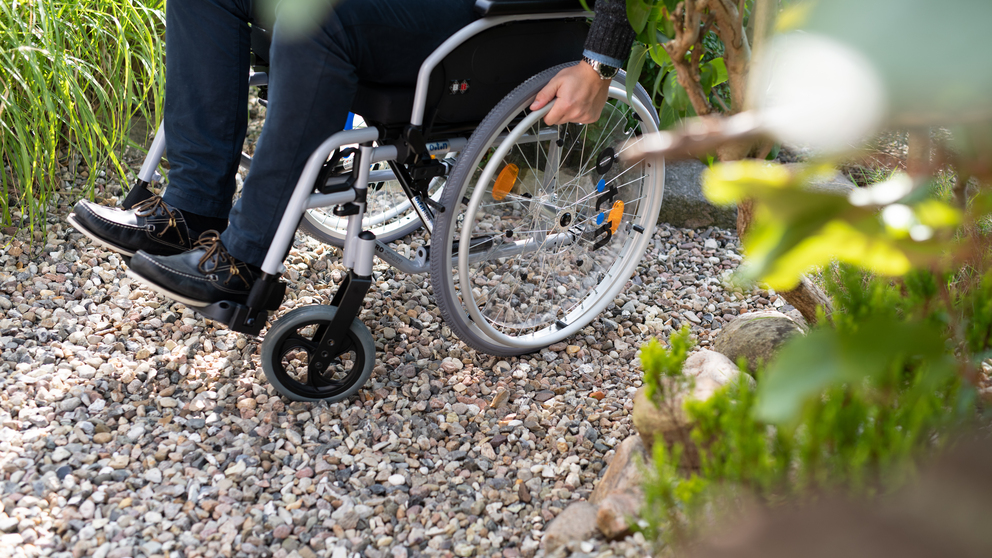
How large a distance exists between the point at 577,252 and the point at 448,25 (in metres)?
0.62

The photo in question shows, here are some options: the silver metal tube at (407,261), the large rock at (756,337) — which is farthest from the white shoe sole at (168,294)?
the large rock at (756,337)

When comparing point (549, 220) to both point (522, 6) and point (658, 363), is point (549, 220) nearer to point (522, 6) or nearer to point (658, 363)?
point (522, 6)

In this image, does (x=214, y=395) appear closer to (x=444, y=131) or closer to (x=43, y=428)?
(x=43, y=428)

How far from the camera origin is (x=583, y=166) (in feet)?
5.22

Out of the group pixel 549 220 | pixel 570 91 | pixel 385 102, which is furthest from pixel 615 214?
pixel 385 102

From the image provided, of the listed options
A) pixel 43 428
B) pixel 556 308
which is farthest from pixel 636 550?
pixel 43 428

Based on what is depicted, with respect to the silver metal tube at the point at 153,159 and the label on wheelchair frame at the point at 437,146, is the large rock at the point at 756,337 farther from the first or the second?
the silver metal tube at the point at 153,159

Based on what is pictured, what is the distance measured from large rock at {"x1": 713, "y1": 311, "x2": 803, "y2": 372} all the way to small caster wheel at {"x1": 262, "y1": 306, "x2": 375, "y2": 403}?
77 centimetres

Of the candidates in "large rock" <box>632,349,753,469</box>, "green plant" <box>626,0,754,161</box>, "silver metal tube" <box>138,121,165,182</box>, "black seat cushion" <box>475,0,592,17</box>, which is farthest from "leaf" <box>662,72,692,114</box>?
"silver metal tube" <box>138,121,165,182</box>

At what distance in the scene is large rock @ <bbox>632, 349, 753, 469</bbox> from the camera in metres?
1.02

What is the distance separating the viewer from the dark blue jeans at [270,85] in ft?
4.00

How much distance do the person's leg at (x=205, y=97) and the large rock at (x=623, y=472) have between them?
38.2 inches

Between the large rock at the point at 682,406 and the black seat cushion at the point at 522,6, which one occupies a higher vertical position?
the black seat cushion at the point at 522,6

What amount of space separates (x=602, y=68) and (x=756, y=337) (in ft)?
2.15
